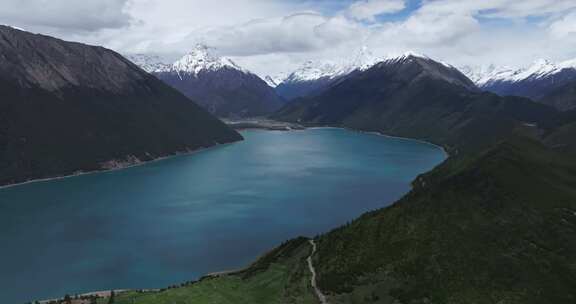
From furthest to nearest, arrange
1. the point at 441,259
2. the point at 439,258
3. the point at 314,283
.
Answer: the point at 439,258 → the point at 441,259 → the point at 314,283

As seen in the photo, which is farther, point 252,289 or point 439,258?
point 252,289

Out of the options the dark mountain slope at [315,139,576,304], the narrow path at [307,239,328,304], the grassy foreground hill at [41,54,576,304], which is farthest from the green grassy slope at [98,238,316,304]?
the dark mountain slope at [315,139,576,304]

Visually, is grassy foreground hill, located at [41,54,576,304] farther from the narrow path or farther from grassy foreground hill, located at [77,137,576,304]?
the narrow path

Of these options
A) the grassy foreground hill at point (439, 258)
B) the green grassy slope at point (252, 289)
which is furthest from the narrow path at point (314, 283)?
the grassy foreground hill at point (439, 258)

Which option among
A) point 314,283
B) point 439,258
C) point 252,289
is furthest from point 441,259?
point 252,289

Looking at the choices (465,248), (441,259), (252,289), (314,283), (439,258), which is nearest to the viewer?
(314,283)

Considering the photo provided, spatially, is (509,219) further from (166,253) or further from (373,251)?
(166,253)

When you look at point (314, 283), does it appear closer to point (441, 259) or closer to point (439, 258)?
point (439, 258)

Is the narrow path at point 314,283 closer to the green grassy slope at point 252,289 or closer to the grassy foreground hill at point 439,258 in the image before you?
the green grassy slope at point 252,289

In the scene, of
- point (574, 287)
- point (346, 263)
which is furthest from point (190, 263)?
point (574, 287)

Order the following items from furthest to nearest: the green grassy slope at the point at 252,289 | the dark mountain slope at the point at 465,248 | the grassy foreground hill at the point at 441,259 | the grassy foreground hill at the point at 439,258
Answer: the green grassy slope at the point at 252,289, the grassy foreground hill at the point at 439,258, the grassy foreground hill at the point at 441,259, the dark mountain slope at the point at 465,248
